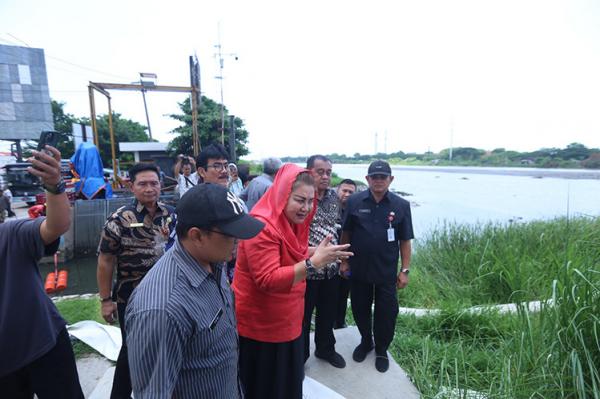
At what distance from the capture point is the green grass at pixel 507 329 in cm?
196

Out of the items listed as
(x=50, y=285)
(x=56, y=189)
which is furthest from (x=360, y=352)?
(x=50, y=285)

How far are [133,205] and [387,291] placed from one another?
210 centimetres

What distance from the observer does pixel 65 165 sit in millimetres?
10930

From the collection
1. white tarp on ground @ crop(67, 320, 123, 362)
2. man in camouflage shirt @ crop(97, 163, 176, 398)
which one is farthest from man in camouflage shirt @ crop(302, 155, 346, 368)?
white tarp on ground @ crop(67, 320, 123, 362)

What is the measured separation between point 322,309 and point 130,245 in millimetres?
1584

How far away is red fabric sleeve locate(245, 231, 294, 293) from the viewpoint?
1.54 meters

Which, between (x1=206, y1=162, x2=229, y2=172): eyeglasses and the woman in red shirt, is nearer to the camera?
the woman in red shirt

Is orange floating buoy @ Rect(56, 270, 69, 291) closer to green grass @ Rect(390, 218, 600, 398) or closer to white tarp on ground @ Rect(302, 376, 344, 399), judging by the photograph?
white tarp on ground @ Rect(302, 376, 344, 399)

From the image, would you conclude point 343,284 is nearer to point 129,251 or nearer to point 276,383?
point 276,383

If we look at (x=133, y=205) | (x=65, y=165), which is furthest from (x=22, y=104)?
(x=133, y=205)

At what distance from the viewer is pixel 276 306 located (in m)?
1.71

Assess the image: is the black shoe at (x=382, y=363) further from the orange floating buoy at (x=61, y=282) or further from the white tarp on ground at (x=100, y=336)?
the orange floating buoy at (x=61, y=282)

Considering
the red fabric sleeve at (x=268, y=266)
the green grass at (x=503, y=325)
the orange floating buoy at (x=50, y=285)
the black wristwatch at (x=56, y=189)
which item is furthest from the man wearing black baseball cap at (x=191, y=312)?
the orange floating buoy at (x=50, y=285)

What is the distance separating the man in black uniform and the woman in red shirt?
3.18 ft
